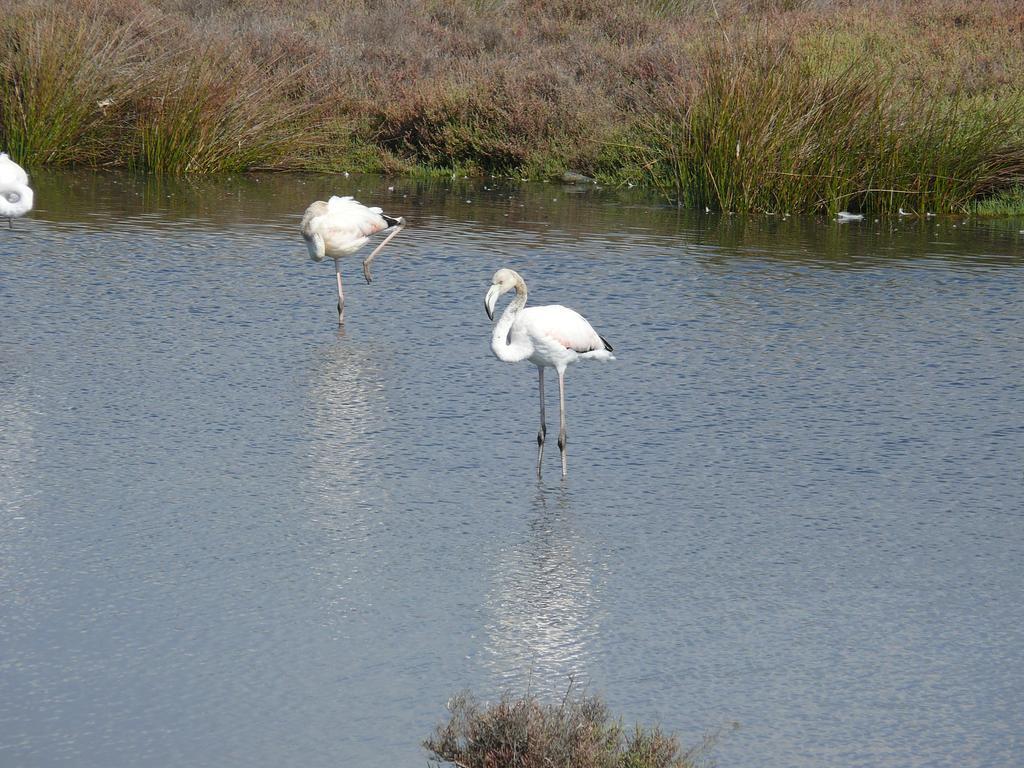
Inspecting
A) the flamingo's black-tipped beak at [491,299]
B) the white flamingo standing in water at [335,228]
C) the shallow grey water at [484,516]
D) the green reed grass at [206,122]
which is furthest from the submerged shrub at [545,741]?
the green reed grass at [206,122]

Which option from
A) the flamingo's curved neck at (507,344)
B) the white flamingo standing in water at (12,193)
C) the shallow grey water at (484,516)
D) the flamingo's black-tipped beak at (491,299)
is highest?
the white flamingo standing in water at (12,193)

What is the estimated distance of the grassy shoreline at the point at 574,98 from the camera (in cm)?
1447

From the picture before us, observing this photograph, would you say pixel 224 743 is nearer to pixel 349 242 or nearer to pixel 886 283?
pixel 349 242

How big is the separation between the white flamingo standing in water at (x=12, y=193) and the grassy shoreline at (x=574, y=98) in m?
6.12

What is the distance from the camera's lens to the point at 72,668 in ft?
14.5

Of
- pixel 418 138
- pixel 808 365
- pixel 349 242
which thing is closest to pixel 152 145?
pixel 418 138

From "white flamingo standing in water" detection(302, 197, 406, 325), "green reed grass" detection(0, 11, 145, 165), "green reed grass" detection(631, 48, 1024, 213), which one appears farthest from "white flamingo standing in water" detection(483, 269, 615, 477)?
"green reed grass" detection(0, 11, 145, 165)

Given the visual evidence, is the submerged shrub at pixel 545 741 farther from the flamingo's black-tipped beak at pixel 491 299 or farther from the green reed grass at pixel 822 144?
the green reed grass at pixel 822 144

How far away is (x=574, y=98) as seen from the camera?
19.1 meters

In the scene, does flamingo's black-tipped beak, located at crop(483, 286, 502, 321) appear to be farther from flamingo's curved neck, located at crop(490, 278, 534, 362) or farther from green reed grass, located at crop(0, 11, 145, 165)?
green reed grass, located at crop(0, 11, 145, 165)

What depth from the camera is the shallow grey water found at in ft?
14.1

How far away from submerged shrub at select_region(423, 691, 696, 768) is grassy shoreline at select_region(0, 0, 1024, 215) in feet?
34.4

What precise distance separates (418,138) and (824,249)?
7978 millimetres

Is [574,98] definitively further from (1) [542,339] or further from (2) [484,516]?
(2) [484,516]
